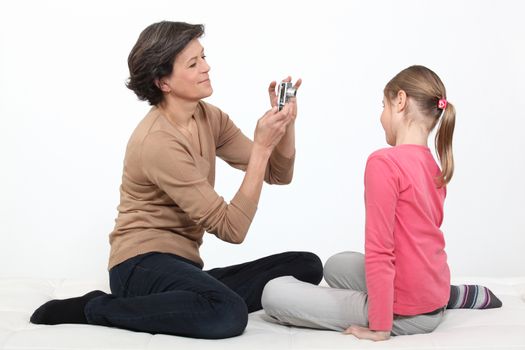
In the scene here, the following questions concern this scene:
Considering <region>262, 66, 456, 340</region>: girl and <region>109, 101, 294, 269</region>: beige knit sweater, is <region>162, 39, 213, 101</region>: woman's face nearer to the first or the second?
<region>109, 101, 294, 269</region>: beige knit sweater

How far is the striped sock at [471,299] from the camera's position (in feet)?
9.20

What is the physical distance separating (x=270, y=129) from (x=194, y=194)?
29cm

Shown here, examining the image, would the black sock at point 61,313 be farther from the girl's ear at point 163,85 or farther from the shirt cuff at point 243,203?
the girl's ear at point 163,85

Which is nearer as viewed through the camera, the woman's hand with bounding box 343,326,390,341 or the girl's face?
the woman's hand with bounding box 343,326,390,341

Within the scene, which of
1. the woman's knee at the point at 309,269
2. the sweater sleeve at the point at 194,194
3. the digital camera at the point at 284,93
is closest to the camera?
the sweater sleeve at the point at 194,194

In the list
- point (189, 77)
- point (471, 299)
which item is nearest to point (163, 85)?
point (189, 77)

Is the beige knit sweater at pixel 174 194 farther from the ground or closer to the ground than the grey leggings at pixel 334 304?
farther from the ground

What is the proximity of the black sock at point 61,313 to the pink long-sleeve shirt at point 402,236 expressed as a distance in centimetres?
88

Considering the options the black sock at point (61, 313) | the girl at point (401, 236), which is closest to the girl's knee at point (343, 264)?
the girl at point (401, 236)

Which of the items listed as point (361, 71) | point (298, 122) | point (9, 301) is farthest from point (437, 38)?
point (9, 301)

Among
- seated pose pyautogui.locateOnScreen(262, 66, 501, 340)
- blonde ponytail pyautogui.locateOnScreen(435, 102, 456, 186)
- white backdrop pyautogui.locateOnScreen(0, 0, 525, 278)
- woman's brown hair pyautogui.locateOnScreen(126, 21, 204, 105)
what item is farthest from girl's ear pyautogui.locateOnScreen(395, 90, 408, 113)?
white backdrop pyautogui.locateOnScreen(0, 0, 525, 278)

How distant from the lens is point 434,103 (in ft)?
8.21

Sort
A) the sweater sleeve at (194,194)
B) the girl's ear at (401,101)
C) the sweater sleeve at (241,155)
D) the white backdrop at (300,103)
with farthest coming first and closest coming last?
the white backdrop at (300,103), the sweater sleeve at (241,155), the sweater sleeve at (194,194), the girl's ear at (401,101)

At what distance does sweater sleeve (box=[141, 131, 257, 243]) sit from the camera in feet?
8.57
